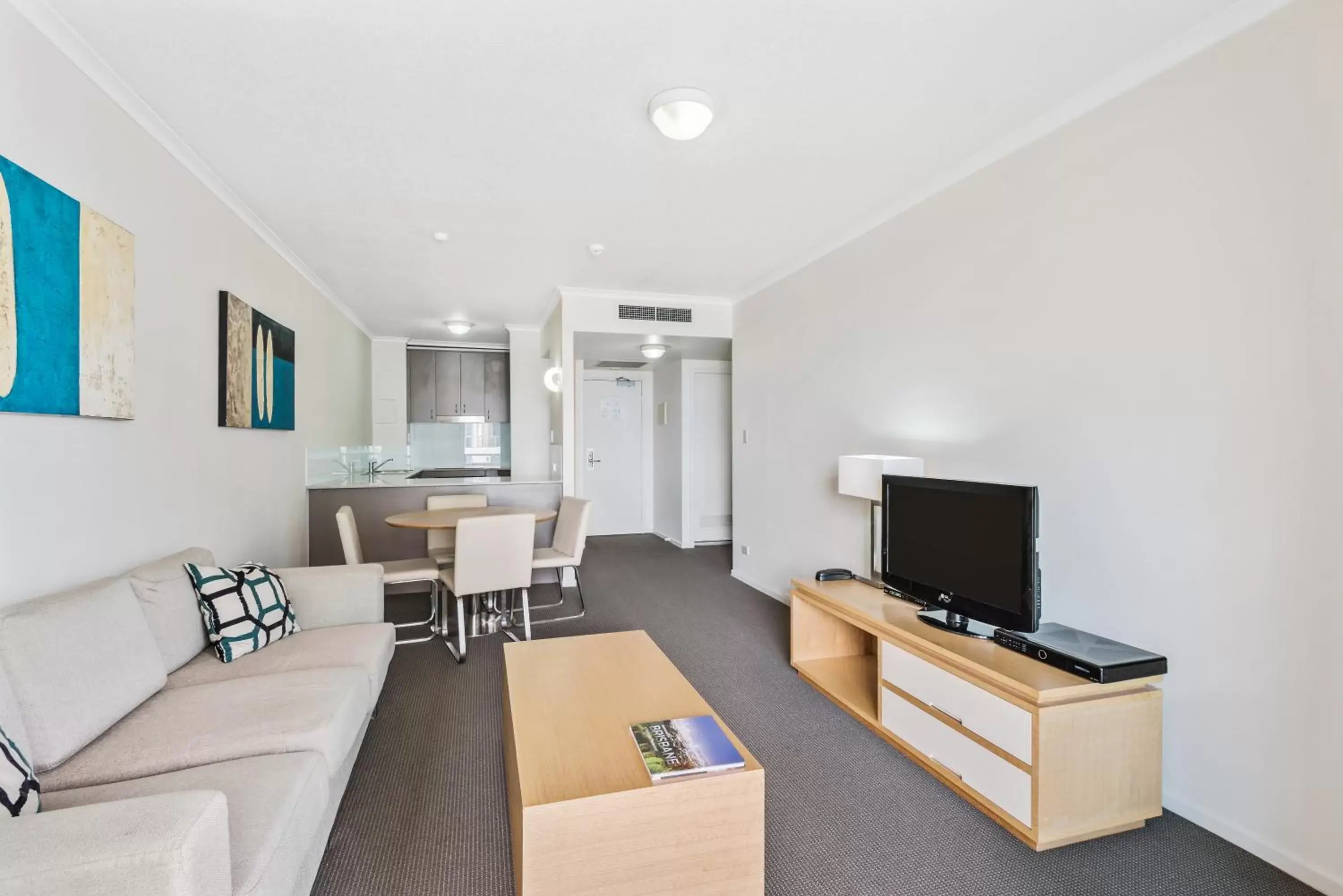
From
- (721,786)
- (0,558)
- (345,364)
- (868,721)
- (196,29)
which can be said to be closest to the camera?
(721,786)

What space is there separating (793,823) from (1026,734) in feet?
2.57

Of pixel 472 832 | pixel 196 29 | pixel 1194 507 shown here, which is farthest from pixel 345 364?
pixel 1194 507

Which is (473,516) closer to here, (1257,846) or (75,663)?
(75,663)

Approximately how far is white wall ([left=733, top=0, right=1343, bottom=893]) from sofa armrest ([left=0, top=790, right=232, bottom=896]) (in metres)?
2.63

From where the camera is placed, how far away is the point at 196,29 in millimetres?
1821

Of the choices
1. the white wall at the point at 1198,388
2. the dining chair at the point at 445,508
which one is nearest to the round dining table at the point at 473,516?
the dining chair at the point at 445,508

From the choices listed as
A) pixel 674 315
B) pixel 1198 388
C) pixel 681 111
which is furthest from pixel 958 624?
pixel 674 315

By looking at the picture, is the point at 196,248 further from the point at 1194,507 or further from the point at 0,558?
the point at 1194,507

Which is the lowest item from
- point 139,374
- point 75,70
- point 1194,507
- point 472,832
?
point 472,832

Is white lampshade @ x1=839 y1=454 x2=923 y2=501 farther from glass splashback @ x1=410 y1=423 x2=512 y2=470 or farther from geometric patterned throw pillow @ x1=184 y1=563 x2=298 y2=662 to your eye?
glass splashback @ x1=410 y1=423 x2=512 y2=470

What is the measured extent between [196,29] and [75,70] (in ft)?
1.55

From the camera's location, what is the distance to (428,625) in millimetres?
4023

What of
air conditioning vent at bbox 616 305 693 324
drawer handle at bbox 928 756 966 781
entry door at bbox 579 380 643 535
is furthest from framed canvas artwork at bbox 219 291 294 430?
entry door at bbox 579 380 643 535

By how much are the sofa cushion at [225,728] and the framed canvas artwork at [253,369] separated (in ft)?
5.43
